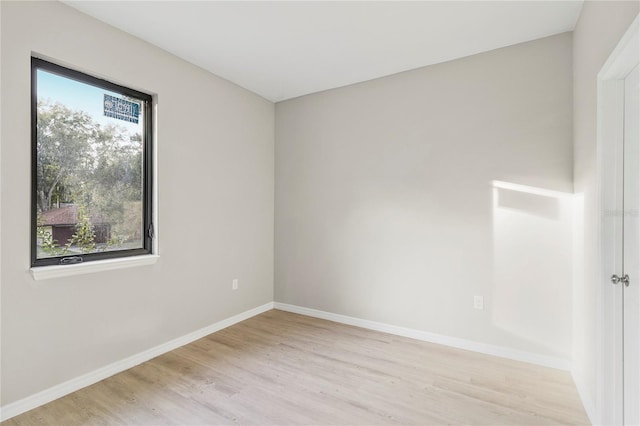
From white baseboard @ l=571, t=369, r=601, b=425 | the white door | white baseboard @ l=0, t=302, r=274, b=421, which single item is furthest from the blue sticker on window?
white baseboard @ l=571, t=369, r=601, b=425

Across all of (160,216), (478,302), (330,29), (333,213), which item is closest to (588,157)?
(478,302)

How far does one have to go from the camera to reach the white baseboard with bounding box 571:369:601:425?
6.03 ft

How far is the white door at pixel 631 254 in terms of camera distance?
151cm

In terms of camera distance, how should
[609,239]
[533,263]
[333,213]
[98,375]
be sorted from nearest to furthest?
1. [609,239]
2. [98,375]
3. [533,263]
4. [333,213]

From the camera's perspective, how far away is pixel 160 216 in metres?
2.81

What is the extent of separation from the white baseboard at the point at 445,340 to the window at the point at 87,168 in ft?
6.55

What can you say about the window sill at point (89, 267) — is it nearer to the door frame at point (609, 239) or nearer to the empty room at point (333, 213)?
the empty room at point (333, 213)

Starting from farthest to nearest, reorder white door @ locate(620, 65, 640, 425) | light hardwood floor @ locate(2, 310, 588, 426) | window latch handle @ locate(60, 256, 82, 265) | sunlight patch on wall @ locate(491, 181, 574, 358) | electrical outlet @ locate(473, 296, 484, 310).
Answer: electrical outlet @ locate(473, 296, 484, 310)
sunlight patch on wall @ locate(491, 181, 574, 358)
window latch handle @ locate(60, 256, 82, 265)
light hardwood floor @ locate(2, 310, 588, 426)
white door @ locate(620, 65, 640, 425)

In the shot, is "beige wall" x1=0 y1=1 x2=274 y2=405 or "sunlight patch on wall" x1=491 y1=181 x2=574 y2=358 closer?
"beige wall" x1=0 y1=1 x2=274 y2=405

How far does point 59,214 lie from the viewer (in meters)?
2.24

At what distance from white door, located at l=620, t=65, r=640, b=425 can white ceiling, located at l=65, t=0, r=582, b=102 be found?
41.6 inches

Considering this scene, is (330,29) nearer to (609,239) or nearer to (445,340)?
(609,239)

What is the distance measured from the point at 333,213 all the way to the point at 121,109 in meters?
2.25

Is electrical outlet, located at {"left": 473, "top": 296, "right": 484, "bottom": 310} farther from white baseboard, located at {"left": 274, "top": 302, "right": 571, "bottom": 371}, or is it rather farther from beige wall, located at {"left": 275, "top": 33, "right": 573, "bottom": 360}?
white baseboard, located at {"left": 274, "top": 302, "right": 571, "bottom": 371}
